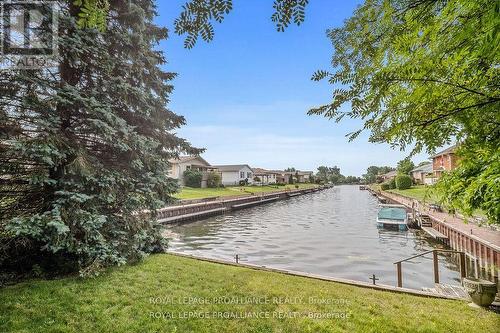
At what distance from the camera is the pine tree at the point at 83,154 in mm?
6543

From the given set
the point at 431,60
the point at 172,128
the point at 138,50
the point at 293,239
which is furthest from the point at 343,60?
the point at 293,239

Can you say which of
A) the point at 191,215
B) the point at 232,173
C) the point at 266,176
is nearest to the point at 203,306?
the point at 191,215

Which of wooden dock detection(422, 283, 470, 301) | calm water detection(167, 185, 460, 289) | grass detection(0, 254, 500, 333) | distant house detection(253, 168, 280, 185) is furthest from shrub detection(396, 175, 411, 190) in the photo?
grass detection(0, 254, 500, 333)

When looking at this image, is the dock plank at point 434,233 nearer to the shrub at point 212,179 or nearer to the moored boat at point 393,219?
the moored boat at point 393,219

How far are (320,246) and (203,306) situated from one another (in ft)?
43.5

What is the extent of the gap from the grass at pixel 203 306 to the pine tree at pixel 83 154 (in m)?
0.99

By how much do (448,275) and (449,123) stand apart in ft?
42.8

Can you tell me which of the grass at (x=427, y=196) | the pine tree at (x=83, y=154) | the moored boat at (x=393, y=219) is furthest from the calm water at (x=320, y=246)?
the pine tree at (x=83, y=154)

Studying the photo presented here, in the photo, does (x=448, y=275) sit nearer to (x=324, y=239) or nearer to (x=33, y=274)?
(x=324, y=239)

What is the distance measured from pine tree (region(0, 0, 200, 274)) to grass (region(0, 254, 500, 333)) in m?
0.99

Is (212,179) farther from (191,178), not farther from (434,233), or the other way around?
(434,233)

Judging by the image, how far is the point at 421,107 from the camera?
3.26 metres

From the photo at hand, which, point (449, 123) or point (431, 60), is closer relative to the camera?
point (431, 60)

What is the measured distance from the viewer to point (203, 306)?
6.27 meters
